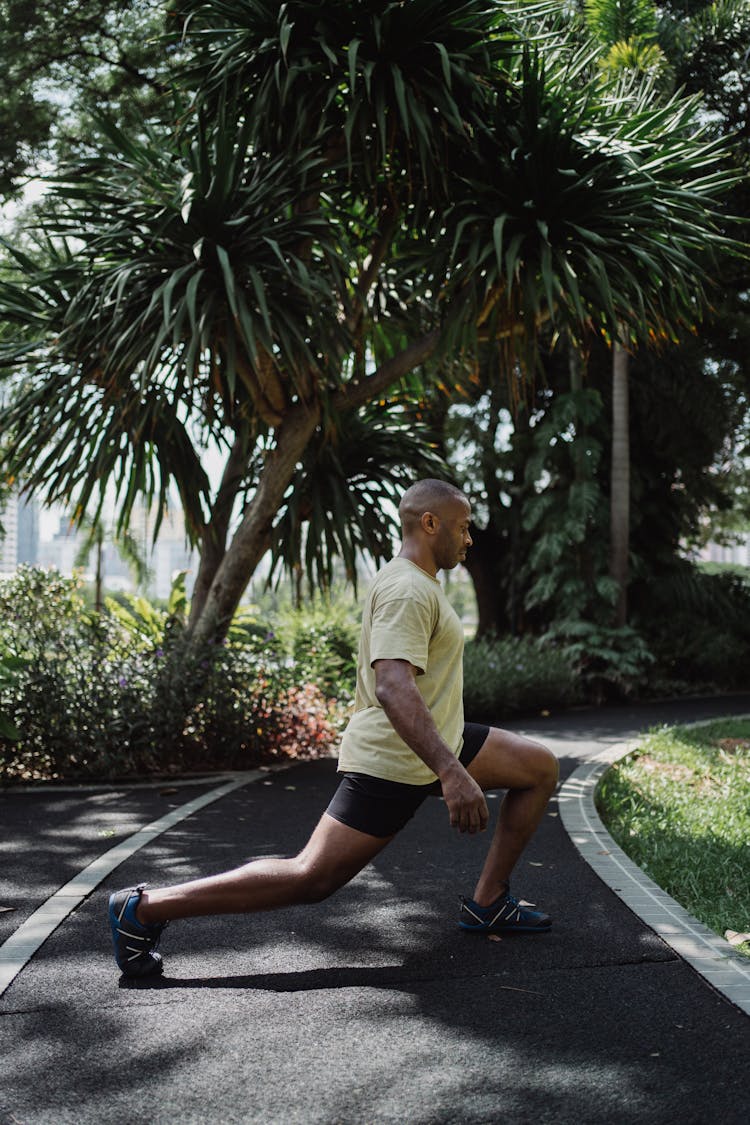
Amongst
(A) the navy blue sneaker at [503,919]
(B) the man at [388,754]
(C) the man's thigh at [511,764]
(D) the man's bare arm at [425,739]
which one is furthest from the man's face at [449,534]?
(A) the navy blue sneaker at [503,919]

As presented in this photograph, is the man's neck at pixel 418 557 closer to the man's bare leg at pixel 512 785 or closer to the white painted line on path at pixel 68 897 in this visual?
the man's bare leg at pixel 512 785

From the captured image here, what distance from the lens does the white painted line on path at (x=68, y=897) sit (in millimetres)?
3541

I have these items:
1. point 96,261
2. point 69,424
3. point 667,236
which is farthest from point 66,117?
point 667,236

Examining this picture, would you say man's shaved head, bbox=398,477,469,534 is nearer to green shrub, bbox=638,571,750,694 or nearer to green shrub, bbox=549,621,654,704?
green shrub, bbox=549,621,654,704

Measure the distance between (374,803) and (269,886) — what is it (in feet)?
1.31

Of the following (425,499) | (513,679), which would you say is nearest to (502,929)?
(425,499)

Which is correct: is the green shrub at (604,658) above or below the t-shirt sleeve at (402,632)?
below

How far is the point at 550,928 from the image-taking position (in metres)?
3.91

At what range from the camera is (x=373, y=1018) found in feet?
9.95

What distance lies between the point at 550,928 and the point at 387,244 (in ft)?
20.4

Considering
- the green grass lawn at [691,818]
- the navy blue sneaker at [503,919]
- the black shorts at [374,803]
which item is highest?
the black shorts at [374,803]

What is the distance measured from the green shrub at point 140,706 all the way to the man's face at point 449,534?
4116 millimetres

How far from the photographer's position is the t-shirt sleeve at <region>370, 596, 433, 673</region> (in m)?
3.24

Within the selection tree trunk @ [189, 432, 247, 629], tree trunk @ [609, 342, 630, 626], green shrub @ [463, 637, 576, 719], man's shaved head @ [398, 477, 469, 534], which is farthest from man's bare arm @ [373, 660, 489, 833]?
tree trunk @ [609, 342, 630, 626]
